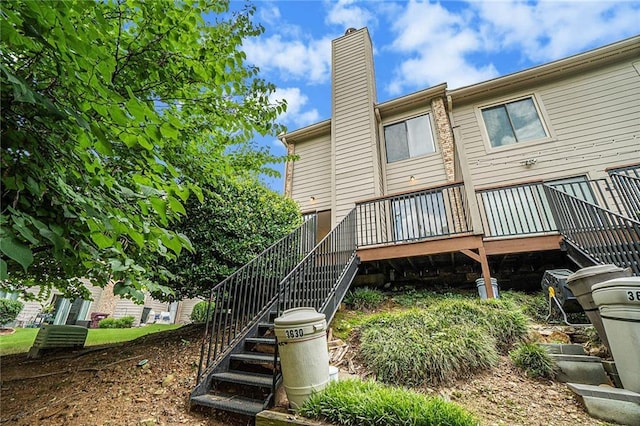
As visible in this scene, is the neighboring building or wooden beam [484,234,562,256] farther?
the neighboring building

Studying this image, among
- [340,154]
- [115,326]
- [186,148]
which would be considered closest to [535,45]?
[340,154]

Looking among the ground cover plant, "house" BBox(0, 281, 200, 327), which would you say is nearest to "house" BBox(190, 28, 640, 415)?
the ground cover plant

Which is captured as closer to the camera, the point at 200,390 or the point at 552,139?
the point at 200,390

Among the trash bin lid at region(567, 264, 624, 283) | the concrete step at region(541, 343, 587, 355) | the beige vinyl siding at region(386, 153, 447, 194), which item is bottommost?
the concrete step at region(541, 343, 587, 355)

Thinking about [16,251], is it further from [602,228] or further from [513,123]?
[513,123]

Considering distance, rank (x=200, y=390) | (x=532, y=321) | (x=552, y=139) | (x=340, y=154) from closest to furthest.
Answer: (x=200, y=390) < (x=532, y=321) < (x=552, y=139) < (x=340, y=154)

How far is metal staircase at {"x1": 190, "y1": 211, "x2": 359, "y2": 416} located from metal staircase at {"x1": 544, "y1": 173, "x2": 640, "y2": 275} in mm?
3813

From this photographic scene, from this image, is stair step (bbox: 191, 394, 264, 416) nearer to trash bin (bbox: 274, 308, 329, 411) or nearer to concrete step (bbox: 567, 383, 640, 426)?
trash bin (bbox: 274, 308, 329, 411)

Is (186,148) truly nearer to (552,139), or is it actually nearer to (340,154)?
(340,154)

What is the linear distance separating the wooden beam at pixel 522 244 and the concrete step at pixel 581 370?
268 cm

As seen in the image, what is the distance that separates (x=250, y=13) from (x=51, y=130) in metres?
2.61

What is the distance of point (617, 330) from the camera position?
2.44 meters

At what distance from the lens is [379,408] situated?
228 cm

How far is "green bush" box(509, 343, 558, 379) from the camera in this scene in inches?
117
